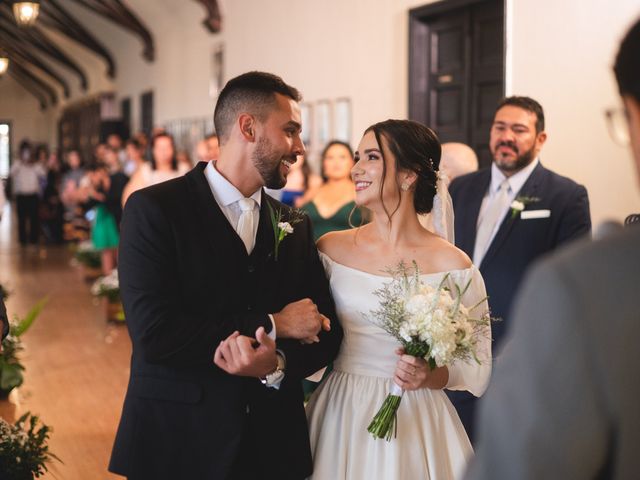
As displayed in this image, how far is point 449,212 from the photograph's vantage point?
3.17m

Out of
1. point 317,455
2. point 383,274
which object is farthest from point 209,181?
point 317,455

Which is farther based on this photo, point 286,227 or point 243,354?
point 286,227

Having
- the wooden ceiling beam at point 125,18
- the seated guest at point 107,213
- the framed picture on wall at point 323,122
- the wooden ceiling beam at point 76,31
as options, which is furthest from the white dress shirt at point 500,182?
the wooden ceiling beam at point 76,31

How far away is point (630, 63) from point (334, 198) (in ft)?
17.7

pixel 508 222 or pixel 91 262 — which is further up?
pixel 508 222

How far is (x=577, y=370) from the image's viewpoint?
0.82 meters

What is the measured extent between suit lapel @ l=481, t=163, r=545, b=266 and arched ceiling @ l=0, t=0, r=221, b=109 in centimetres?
701

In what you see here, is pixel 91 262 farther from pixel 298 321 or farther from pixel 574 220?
pixel 298 321

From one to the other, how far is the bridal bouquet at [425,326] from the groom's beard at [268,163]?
19.6 inches

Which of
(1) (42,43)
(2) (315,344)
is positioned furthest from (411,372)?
(1) (42,43)

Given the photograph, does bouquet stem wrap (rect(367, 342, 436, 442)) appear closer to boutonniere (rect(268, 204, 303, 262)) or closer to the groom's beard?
boutonniere (rect(268, 204, 303, 262))

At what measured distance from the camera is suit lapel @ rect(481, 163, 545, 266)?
4.43 m

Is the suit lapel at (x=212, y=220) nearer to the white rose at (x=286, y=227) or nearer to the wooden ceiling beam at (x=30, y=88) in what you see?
the white rose at (x=286, y=227)

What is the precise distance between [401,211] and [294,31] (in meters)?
8.06
